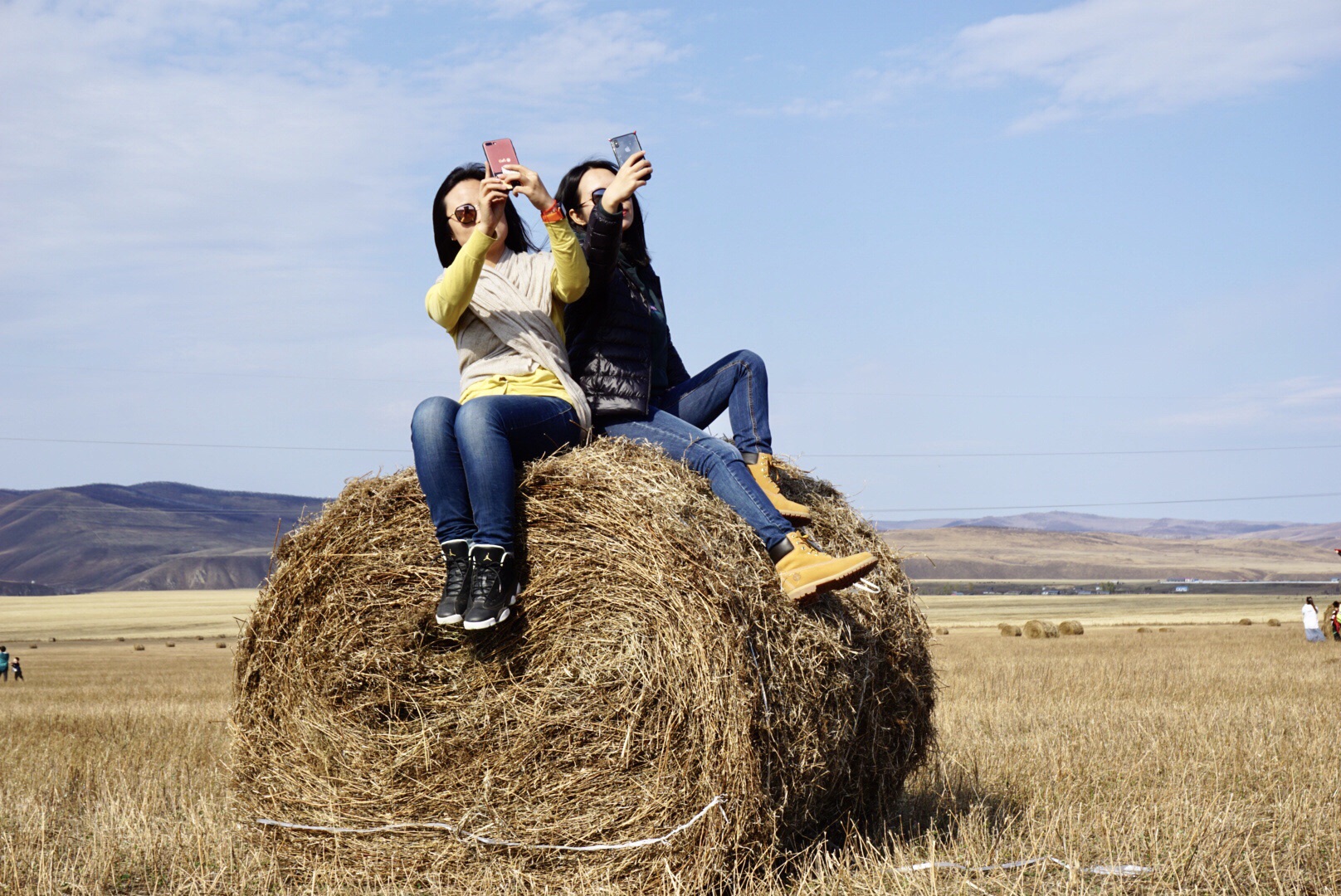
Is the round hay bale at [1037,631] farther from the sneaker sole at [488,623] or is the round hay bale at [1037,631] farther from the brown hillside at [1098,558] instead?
the brown hillside at [1098,558]

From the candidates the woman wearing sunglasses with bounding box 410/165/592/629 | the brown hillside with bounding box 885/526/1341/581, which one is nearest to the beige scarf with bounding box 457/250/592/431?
the woman wearing sunglasses with bounding box 410/165/592/629

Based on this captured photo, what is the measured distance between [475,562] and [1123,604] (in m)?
65.6

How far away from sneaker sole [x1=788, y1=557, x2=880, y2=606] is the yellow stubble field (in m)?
1.05

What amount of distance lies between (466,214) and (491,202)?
17.7 inches

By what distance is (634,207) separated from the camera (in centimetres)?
534

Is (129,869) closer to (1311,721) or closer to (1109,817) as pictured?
(1109,817)

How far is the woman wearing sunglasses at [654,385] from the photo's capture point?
4.77 meters


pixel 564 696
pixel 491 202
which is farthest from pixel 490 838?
pixel 491 202

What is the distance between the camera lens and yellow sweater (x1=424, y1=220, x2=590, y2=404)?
15.3 feet

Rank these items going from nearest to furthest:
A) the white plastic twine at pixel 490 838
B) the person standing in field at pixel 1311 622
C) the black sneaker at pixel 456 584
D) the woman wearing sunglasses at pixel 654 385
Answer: the white plastic twine at pixel 490 838, the black sneaker at pixel 456 584, the woman wearing sunglasses at pixel 654 385, the person standing in field at pixel 1311 622

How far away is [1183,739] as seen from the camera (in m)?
8.09

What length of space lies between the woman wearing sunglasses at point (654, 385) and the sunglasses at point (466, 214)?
48 centimetres

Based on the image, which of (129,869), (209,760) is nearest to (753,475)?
(129,869)

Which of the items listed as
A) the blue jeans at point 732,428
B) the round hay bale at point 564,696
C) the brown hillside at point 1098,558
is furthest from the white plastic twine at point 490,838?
the brown hillside at point 1098,558
